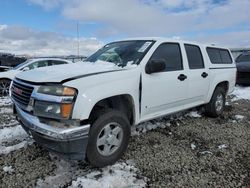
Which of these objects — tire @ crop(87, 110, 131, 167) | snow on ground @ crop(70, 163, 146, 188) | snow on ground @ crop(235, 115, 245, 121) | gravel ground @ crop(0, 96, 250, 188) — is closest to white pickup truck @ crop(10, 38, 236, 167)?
tire @ crop(87, 110, 131, 167)

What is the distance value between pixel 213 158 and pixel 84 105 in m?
2.16

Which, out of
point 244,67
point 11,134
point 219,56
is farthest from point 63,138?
point 244,67

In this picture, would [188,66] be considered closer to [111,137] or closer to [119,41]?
[119,41]

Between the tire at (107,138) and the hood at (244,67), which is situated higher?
the hood at (244,67)

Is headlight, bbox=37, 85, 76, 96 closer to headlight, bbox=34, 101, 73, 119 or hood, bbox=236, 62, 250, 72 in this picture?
headlight, bbox=34, 101, 73, 119

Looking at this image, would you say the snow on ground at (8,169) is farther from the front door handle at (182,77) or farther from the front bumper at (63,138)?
the front door handle at (182,77)

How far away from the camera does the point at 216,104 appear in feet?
20.0

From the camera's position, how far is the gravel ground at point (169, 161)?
3.13 metres

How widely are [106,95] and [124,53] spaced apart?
49.9 inches

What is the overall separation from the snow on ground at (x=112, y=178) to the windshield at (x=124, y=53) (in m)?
1.59

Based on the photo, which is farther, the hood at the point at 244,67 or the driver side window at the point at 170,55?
the hood at the point at 244,67

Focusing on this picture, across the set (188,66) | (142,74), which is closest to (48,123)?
(142,74)

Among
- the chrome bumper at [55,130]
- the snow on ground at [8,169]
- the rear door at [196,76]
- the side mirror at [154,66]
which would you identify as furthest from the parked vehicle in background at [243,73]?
the snow on ground at [8,169]

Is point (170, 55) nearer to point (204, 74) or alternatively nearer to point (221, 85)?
point (204, 74)
